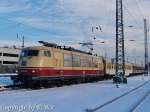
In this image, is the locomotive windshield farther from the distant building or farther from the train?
the distant building

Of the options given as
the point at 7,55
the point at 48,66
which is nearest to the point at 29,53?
the point at 48,66

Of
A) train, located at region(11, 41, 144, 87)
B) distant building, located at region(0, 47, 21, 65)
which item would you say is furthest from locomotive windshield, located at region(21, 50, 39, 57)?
distant building, located at region(0, 47, 21, 65)

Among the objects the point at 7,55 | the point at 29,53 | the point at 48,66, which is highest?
the point at 7,55

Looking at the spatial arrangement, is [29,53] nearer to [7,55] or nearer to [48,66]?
[48,66]

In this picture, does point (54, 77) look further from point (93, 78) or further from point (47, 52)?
point (93, 78)

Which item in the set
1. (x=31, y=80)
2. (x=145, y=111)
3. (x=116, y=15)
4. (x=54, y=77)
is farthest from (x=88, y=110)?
(x=116, y=15)

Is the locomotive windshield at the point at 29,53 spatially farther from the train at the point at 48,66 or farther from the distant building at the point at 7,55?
the distant building at the point at 7,55

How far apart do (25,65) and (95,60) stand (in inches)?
749

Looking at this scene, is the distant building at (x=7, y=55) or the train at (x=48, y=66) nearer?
the train at (x=48, y=66)

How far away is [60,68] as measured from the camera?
33469 millimetres

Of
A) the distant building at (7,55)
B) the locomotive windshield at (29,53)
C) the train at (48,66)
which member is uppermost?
the distant building at (7,55)

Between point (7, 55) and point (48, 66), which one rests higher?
point (7, 55)

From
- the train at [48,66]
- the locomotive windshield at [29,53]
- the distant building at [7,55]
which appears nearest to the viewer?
the train at [48,66]

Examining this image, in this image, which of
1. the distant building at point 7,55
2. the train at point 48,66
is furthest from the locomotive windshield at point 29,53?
the distant building at point 7,55
